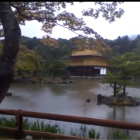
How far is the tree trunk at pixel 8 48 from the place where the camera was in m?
2.01

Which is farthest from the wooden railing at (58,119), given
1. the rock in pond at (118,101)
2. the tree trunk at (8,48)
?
the rock in pond at (118,101)

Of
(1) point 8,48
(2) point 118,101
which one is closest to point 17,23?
(1) point 8,48

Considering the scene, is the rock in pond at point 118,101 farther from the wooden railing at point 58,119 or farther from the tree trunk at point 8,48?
the tree trunk at point 8,48

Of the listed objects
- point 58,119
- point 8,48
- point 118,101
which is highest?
point 8,48

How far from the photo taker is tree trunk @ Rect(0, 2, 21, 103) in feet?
6.61

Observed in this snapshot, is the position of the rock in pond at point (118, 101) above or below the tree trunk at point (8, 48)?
below

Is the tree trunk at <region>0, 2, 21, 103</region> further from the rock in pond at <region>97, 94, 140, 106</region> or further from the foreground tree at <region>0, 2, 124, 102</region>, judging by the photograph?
the rock in pond at <region>97, 94, 140, 106</region>

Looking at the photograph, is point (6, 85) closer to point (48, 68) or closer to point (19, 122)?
point (19, 122)

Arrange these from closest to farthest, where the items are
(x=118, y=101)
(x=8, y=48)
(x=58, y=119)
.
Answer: (x=8, y=48)
(x=58, y=119)
(x=118, y=101)

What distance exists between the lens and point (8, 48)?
2.05 m

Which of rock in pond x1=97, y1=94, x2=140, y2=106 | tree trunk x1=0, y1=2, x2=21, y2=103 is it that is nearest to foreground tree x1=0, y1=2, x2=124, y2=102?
tree trunk x1=0, y1=2, x2=21, y2=103

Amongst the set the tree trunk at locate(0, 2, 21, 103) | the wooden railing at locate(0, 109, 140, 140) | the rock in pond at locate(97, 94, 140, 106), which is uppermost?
the tree trunk at locate(0, 2, 21, 103)

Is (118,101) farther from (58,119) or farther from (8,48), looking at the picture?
(8,48)

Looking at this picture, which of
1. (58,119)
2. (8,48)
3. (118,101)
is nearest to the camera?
(8,48)
